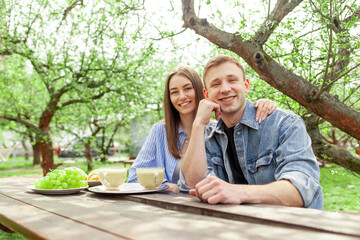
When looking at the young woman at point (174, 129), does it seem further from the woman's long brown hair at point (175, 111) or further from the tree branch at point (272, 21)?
the tree branch at point (272, 21)

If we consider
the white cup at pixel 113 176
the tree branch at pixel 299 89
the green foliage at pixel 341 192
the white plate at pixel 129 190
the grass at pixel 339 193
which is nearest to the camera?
the white plate at pixel 129 190

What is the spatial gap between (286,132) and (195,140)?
60cm

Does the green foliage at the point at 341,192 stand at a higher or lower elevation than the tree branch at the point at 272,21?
lower

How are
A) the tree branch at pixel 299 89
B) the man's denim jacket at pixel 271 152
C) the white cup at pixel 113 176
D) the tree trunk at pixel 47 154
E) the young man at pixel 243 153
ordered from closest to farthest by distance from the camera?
the young man at pixel 243 153 → the man's denim jacket at pixel 271 152 → the white cup at pixel 113 176 → the tree branch at pixel 299 89 → the tree trunk at pixel 47 154

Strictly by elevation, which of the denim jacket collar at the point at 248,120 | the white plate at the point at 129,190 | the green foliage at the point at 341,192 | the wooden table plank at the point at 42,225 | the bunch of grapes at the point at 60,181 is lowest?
the green foliage at the point at 341,192

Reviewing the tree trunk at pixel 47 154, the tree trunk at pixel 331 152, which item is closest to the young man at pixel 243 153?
the tree trunk at pixel 331 152

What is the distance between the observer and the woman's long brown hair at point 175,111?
3.25 meters

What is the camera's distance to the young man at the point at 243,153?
5.50 ft

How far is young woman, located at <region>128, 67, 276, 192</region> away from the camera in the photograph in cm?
321

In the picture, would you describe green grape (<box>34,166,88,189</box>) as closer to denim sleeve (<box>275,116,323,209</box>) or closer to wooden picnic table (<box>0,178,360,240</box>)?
wooden picnic table (<box>0,178,360,240</box>)

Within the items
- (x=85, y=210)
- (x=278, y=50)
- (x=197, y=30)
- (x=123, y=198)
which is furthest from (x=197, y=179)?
(x=278, y=50)

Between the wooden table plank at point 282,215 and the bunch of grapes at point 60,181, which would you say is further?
the bunch of grapes at point 60,181

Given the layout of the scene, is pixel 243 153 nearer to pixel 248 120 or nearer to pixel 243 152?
pixel 243 152

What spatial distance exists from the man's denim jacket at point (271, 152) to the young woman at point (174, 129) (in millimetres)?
735
